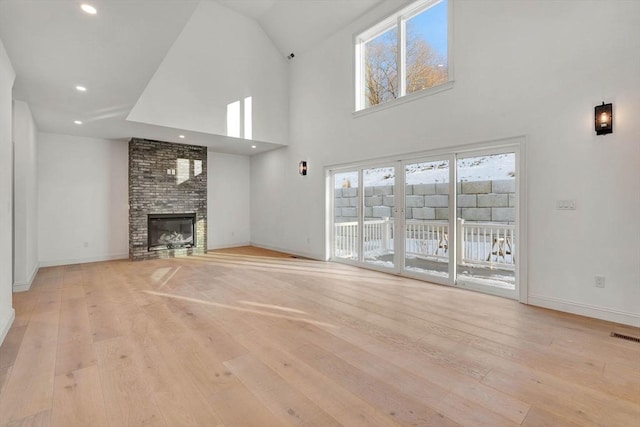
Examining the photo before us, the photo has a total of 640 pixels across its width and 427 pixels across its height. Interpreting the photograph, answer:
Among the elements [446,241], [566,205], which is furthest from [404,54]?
[566,205]

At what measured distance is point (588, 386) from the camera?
201 cm

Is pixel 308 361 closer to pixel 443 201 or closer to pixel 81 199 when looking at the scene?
pixel 443 201

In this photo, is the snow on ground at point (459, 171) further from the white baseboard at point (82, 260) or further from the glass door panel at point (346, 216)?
the white baseboard at point (82, 260)

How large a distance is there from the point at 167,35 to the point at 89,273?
461 cm

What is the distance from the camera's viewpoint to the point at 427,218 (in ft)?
15.5

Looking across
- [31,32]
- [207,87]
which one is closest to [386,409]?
[31,32]

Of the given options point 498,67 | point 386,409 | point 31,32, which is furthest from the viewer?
point 498,67

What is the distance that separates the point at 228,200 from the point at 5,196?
17.6 ft

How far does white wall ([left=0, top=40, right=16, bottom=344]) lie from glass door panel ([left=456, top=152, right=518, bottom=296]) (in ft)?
17.2

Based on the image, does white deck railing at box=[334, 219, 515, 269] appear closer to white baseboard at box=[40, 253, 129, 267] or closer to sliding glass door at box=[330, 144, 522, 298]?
sliding glass door at box=[330, 144, 522, 298]

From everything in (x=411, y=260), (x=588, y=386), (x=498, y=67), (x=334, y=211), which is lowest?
(x=588, y=386)

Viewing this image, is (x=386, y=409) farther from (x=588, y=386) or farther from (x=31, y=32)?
(x=31, y=32)

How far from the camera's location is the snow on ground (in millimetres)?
Result: 3969

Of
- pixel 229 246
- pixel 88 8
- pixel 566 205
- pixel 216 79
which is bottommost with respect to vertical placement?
pixel 229 246
